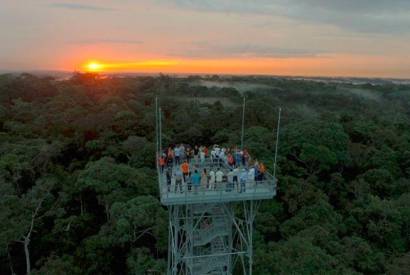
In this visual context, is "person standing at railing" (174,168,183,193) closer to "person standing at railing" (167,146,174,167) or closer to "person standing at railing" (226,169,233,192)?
"person standing at railing" (226,169,233,192)

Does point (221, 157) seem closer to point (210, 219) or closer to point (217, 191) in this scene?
point (210, 219)

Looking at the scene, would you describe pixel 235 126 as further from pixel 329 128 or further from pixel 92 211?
pixel 92 211

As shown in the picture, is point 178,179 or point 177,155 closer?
point 178,179

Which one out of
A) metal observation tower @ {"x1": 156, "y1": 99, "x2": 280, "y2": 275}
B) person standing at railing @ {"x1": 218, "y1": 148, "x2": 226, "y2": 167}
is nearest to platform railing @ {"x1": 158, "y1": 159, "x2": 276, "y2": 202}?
metal observation tower @ {"x1": 156, "y1": 99, "x2": 280, "y2": 275}

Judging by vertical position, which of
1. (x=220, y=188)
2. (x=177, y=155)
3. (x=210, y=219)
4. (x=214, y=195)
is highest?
(x=177, y=155)

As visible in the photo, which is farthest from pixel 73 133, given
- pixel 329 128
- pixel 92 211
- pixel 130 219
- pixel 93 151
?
pixel 329 128

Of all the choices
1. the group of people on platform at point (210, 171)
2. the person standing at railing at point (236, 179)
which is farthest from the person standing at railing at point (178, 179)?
the person standing at railing at point (236, 179)

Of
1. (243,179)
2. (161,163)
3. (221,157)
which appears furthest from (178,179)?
(221,157)
